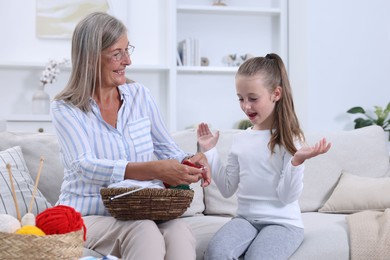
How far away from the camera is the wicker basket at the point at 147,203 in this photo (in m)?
1.95

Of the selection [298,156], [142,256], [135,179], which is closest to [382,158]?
[298,156]

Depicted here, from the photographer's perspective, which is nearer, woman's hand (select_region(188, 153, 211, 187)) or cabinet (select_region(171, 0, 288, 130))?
woman's hand (select_region(188, 153, 211, 187))

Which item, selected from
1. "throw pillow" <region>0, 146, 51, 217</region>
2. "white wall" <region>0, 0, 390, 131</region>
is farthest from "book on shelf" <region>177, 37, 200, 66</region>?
"throw pillow" <region>0, 146, 51, 217</region>

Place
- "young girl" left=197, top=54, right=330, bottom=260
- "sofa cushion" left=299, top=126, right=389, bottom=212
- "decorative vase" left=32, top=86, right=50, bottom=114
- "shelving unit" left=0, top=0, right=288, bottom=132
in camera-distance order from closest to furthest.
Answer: "young girl" left=197, top=54, right=330, bottom=260, "sofa cushion" left=299, top=126, right=389, bottom=212, "decorative vase" left=32, top=86, right=50, bottom=114, "shelving unit" left=0, top=0, right=288, bottom=132

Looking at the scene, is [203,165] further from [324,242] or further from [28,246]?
[28,246]

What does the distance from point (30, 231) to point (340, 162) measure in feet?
6.32

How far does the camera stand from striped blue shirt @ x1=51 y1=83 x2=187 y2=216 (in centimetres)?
214

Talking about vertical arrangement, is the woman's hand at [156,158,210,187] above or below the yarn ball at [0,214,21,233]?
above

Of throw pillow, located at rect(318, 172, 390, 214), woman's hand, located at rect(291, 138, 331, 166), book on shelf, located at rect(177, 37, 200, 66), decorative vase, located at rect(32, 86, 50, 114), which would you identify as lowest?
throw pillow, located at rect(318, 172, 390, 214)

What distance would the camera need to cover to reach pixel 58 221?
151cm

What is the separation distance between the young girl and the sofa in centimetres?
14

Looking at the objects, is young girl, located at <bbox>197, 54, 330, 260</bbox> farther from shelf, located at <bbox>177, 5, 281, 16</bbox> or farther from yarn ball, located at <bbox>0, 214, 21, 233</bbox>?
shelf, located at <bbox>177, 5, 281, 16</bbox>

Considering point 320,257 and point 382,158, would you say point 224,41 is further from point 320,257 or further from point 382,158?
point 320,257

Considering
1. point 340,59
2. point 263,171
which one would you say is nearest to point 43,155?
point 263,171
